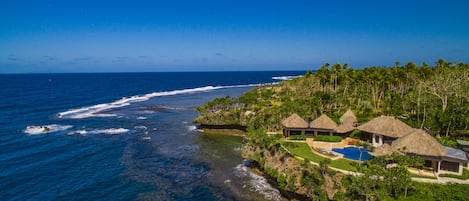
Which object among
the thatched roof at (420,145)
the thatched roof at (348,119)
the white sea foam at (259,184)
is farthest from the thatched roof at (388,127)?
the white sea foam at (259,184)

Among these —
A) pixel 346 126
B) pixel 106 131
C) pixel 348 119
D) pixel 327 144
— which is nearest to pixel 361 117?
pixel 348 119

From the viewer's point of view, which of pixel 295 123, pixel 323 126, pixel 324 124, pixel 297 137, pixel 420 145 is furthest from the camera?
pixel 295 123

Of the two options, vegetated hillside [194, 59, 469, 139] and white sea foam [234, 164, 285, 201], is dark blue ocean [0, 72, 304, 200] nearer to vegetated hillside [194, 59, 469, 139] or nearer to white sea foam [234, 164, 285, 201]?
white sea foam [234, 164, 285, 201]

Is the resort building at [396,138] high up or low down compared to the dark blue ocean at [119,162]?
up

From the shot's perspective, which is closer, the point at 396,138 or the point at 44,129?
the point at 396,138

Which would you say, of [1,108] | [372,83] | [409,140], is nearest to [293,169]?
[409,140]

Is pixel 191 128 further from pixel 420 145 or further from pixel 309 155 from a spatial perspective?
pixel 420 145

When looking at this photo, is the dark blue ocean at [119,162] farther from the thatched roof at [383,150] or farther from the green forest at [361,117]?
the thatched roof at [383,150]
